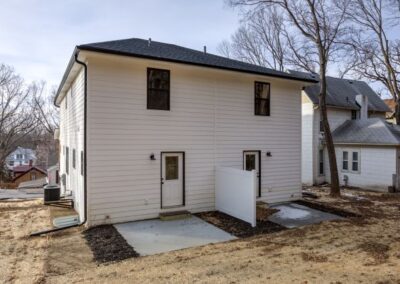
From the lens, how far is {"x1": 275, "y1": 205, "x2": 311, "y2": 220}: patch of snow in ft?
30.6

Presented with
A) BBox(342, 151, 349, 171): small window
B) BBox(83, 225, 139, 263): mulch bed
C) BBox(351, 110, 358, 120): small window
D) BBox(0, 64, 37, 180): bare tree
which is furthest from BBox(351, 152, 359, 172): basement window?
BBox(0, 64, 37, 180): bare tree

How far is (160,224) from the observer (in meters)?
8.29

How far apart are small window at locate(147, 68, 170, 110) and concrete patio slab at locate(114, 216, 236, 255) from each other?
3.41 metres

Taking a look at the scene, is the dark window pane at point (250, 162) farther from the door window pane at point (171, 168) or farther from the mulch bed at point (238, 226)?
the door window pane at point (171, 168)

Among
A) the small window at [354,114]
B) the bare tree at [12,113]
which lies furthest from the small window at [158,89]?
the bare tree at [12,113]

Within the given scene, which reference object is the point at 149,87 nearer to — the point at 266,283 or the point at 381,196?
the point at 266,283

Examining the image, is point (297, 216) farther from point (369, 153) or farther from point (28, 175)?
point (28, 175)

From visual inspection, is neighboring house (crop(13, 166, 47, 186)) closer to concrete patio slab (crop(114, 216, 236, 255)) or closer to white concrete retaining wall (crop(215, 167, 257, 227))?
concrete patio slab (crop(114, 216, 236, 255))

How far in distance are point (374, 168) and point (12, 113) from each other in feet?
105

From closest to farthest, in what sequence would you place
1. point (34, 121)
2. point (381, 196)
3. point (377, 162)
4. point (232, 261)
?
1. point (232, 261)
2. point (381, 196)
3. point (377, 162)
4. point (34, 121)

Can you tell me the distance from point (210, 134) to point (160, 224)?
331cm

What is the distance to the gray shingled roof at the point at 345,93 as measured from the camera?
1830cm

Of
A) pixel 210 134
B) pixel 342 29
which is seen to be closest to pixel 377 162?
pixel 342 29

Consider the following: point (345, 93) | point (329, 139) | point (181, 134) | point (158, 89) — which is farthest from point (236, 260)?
point (345, 93)
